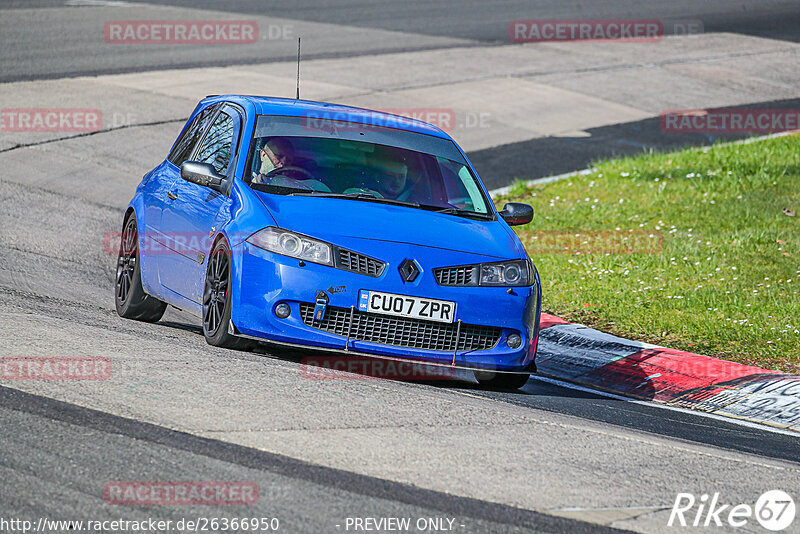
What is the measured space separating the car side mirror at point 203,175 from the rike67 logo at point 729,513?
3774mm

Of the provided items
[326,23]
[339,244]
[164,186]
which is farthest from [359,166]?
[326,23]

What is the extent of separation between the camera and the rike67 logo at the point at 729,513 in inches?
194

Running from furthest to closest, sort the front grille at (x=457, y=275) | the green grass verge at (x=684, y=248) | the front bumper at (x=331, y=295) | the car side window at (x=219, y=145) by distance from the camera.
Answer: the green grass verge at (x=684, y=248) < the car side window at (x=219, y=145) < the front grille at (x=457, y=275) < the front bumper at (x=331, y=295)

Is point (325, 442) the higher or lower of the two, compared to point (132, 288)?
higher

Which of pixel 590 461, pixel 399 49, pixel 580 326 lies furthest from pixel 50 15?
pixel 590 461

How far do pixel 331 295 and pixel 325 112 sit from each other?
79.8 inches

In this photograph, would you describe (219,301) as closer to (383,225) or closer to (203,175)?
(203,175)

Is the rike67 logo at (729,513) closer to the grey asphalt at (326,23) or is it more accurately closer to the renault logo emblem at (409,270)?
the renault logo emblem at (409,270)

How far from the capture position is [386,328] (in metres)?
7.00

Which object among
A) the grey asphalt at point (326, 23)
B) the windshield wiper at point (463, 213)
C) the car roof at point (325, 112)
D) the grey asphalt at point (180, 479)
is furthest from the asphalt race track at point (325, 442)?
the grey asphalt at point (326, 23)

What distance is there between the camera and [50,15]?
25719 mm

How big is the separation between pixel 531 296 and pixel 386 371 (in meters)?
1.09

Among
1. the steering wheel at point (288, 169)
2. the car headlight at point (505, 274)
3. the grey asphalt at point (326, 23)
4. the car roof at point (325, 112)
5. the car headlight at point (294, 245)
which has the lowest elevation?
the grey asphalt at point (326, 23)

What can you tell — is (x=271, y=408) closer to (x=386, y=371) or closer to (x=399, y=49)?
(x=386, y=371)
